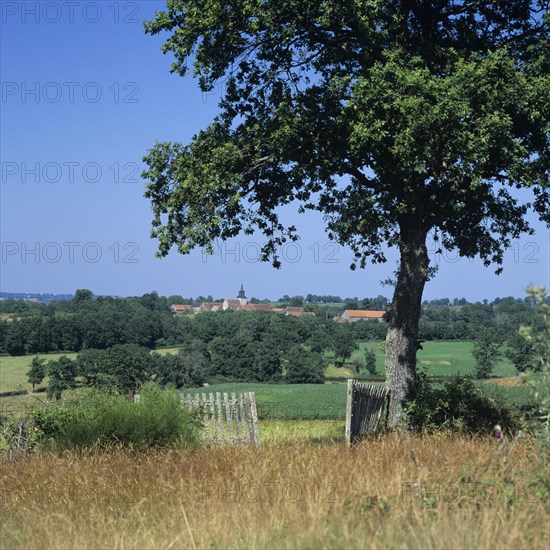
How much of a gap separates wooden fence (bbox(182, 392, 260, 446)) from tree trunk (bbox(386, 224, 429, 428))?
15.9 ft

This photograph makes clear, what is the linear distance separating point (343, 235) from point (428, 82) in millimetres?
4658

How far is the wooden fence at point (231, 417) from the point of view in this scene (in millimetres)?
21641

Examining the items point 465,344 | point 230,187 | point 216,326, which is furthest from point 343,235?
point 216,326

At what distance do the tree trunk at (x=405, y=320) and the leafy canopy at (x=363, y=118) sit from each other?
0.50 meters

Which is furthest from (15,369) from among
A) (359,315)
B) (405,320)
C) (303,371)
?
(405,320)

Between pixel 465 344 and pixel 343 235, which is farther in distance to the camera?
pixel 465 344

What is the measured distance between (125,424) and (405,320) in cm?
729

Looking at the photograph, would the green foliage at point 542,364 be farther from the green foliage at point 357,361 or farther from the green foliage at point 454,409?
the green foliage at point 357,361

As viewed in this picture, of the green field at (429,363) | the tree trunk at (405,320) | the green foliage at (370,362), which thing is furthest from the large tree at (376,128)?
the green foliage at (370,362)

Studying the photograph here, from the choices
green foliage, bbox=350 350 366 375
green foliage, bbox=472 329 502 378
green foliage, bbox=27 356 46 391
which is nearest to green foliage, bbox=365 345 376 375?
green foliage, bbox=350 350 366 375

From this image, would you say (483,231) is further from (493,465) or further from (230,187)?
(493,465)

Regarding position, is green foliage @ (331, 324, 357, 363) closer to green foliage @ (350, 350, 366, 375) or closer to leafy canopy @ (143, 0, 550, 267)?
green foliage @ (350, 350, 366, 375)

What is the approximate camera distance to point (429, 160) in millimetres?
15367

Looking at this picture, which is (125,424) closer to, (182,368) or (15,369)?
(182,368)
